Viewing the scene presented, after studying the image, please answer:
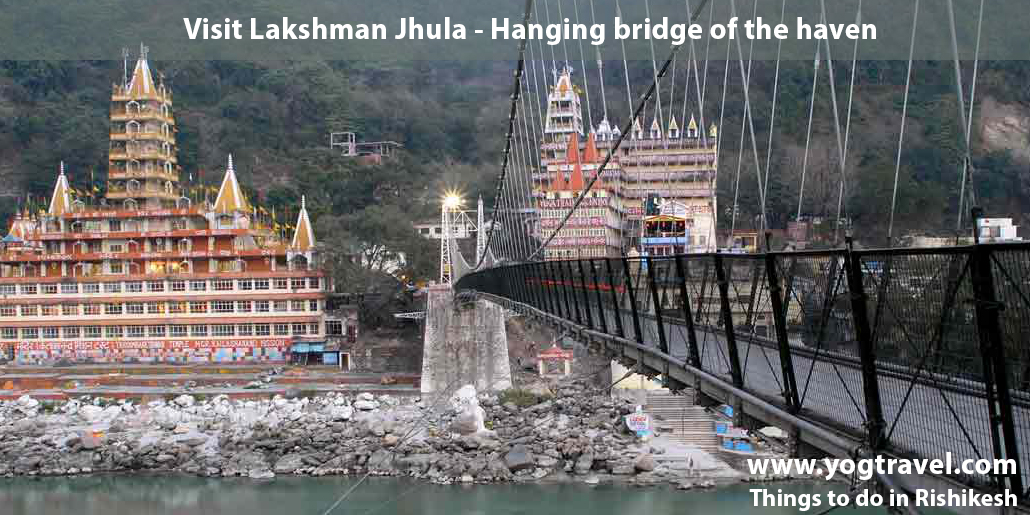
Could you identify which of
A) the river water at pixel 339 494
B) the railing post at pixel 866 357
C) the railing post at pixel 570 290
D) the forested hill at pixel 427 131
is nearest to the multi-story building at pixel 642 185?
the forested hill at pixel 427 131

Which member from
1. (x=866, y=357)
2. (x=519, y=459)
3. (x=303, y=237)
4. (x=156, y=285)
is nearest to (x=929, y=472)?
(x=866, y=357)

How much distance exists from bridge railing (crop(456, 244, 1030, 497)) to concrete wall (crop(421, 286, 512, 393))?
1357 cm

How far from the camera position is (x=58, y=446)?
14.7 meters

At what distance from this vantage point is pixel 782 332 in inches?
127

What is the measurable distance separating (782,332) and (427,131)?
3503cm

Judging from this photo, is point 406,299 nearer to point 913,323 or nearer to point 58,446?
point 58,446

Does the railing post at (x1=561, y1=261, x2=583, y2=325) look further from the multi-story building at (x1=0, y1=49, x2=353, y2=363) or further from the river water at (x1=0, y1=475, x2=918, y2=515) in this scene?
the multi-story building at (x1=0, y1=49, x2=353, y2=363)

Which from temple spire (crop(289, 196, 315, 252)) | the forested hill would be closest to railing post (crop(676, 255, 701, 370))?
the forested hill

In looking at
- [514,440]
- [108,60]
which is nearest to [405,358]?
[514,440]

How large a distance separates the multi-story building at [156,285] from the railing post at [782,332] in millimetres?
18192

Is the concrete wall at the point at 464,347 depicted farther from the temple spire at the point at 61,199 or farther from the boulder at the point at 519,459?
the temple spire at the point at 61,199

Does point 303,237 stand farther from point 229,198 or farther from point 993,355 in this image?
point 993,355

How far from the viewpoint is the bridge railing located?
2199 millimetres

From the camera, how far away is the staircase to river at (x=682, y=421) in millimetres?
13680
